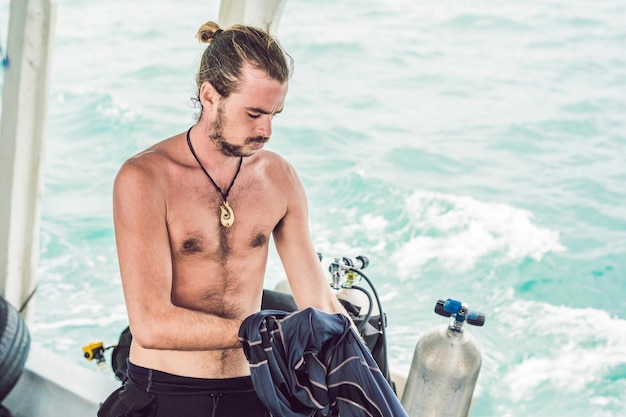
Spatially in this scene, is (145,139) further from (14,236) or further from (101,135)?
(14,236)

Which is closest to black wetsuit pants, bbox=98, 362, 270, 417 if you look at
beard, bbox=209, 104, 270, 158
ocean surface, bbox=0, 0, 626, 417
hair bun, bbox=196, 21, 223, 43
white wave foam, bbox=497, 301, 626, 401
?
beard, bbox=209, 104, 270, 158

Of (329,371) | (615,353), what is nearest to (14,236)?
(329,371)

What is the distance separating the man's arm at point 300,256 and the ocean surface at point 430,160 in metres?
2.77

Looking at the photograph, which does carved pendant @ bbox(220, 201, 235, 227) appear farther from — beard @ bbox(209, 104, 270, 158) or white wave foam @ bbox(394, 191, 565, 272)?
white wave foam @ bbox(394, 191, 565, 272)

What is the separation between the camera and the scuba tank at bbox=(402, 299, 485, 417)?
6.74 feet

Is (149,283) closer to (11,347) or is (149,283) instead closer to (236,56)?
(236,56)

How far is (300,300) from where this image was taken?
1854 millimetres

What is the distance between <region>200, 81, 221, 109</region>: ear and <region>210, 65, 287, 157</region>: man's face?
0.05 ft

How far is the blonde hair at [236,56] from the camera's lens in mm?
1593

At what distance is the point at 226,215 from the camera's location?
1.74 meters

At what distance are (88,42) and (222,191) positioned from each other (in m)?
11.1

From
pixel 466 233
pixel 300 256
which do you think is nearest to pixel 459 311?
pixel 300 256

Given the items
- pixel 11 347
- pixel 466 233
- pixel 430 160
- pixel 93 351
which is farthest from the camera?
pixel 430 160

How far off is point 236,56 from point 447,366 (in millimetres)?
1167
